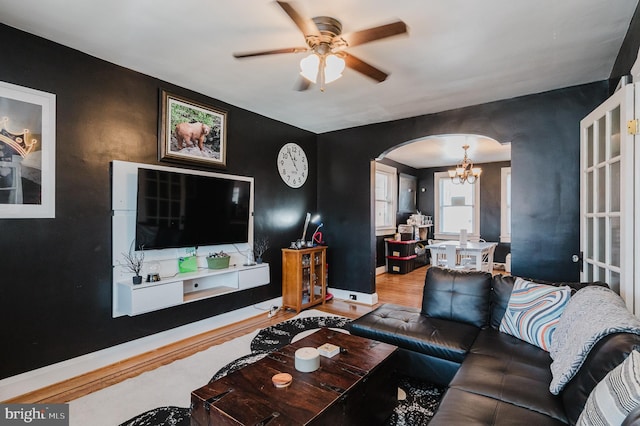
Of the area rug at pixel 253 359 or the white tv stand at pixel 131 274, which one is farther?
the white tv stand at pixel 131 274

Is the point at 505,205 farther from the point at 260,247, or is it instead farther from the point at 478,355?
the point at 478,355

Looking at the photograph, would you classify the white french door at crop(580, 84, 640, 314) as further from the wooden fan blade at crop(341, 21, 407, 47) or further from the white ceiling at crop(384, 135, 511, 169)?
the white ceiling at crop(384, 135, 511, 169)

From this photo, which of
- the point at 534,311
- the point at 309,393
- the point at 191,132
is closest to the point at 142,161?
the point at 191,132

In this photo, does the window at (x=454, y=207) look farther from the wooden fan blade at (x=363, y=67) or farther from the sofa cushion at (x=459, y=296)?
the wooden fan blade at (x=363, y=67)

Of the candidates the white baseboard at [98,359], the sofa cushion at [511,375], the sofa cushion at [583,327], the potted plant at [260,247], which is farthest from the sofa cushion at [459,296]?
the white baseboard at [98,359]

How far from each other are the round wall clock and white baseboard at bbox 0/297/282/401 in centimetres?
204

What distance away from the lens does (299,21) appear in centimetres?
181

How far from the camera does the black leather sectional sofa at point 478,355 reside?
4.50 ft

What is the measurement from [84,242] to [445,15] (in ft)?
10.9

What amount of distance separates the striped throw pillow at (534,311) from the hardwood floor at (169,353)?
2.15 meters

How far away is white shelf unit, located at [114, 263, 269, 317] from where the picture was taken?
274cm

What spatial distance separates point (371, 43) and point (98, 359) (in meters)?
3.47

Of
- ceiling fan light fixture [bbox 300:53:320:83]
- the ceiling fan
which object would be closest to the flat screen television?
the ceiling fan

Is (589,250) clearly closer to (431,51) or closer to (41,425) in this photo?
(431,51)
